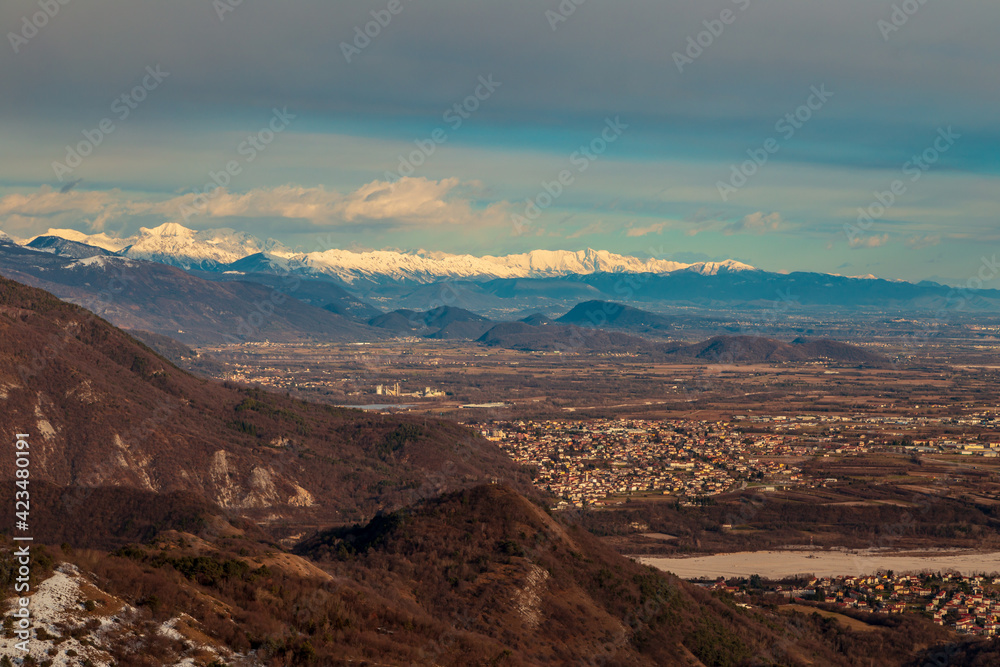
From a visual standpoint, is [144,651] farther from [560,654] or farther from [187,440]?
[187,440]

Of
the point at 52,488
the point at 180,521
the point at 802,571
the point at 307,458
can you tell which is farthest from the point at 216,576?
the point at 307,458

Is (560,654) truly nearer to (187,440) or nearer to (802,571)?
(802,571)

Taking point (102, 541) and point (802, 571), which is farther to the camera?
point (802, 571)

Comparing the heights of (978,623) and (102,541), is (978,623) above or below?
below

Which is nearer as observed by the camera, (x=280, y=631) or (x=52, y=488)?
(x=280, y=631)

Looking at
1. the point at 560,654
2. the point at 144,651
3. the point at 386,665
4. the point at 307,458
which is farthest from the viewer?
the point at 307,458

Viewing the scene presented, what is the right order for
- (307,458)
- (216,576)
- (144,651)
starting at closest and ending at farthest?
(144,651), (216,576), (307,458)

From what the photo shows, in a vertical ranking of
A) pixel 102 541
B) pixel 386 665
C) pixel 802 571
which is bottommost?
pixel 802 571

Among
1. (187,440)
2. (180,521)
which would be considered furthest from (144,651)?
(187,440)

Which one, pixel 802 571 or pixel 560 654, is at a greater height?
pixel 560 654
